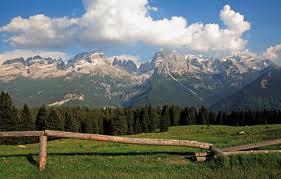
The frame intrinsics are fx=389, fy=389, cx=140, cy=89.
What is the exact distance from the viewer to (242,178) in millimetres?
18547

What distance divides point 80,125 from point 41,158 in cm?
15078

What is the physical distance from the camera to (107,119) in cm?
17688

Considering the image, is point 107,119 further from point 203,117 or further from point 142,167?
point 142,167

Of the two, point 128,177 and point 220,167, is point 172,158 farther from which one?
point 128,177

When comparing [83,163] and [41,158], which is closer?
[41,158]

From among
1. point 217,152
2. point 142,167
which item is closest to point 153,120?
point 217,152

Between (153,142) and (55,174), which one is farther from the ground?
(153,142)

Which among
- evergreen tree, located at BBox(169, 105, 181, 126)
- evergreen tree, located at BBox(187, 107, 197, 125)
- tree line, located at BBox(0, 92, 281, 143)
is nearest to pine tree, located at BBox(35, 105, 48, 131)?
tree line, located at BBox(0, 92, 281, 143)

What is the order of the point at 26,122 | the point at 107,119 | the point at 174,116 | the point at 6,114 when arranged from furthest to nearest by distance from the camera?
the point at 174,116, the point at 107,119, the point at 26,122, the point at 6,114

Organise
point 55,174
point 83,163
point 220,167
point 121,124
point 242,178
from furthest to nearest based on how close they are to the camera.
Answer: point 121,124, point 83,163, point 220,167, point 55,174, point 242,178

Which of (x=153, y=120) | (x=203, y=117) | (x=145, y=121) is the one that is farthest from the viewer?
(x=203, y=117)

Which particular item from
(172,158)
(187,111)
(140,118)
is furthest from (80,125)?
(172,158)

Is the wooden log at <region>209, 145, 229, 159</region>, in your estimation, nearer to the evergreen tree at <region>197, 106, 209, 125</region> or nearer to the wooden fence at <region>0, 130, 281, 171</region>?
the wooden fence at <region>0, 130, 281, 171</region>

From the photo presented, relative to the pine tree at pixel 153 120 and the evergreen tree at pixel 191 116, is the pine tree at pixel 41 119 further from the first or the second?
the evergreen tree at pixel 191 116
